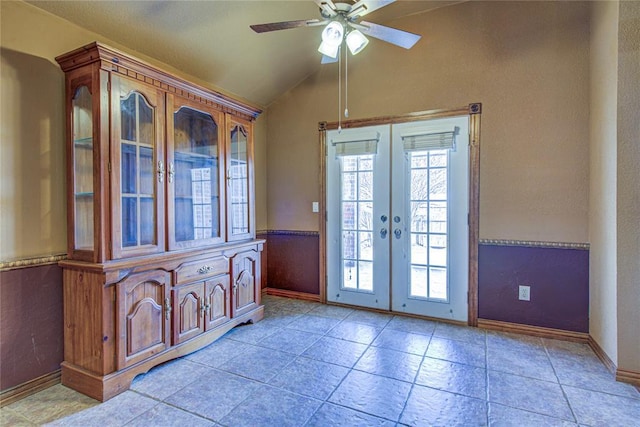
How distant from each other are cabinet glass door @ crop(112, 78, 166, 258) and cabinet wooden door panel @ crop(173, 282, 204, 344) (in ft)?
1.43

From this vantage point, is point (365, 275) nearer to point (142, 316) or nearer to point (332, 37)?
point (142, 316)

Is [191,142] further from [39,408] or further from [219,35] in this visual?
[39,408]

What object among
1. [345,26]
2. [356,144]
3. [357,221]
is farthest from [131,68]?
[357,221]

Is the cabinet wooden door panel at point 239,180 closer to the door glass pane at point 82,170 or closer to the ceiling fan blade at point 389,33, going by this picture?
the door glass pane at point 82,170

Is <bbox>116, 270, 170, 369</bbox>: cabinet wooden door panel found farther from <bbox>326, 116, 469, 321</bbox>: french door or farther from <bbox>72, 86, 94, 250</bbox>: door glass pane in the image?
<bbox>326, 116, 469, 321</bbox>: french door

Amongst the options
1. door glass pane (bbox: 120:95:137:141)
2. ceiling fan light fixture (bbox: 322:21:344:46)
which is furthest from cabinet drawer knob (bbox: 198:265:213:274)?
ceiling fan light fixture (bbox: 322:21:344:46)

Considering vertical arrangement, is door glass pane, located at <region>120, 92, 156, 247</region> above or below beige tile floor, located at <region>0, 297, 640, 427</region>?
above

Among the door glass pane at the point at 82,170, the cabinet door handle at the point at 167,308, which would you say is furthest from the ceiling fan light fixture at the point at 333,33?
the cabinet door handle at the point at 167,308

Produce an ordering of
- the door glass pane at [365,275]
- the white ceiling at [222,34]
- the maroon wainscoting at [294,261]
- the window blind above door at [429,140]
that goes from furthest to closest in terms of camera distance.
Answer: the maroon wainscoting at [294,261], the door glass pane at [365,275], the window blind above door at [429,140], the white ceiling at [222,34]

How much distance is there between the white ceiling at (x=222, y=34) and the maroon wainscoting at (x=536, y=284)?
250 centimetres

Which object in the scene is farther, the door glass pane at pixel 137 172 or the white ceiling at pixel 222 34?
the white ceiling at pixel 222 34

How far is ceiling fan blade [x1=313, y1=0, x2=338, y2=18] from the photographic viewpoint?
6.15ft

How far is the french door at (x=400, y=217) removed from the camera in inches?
124

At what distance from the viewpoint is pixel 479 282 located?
10.2 feet
